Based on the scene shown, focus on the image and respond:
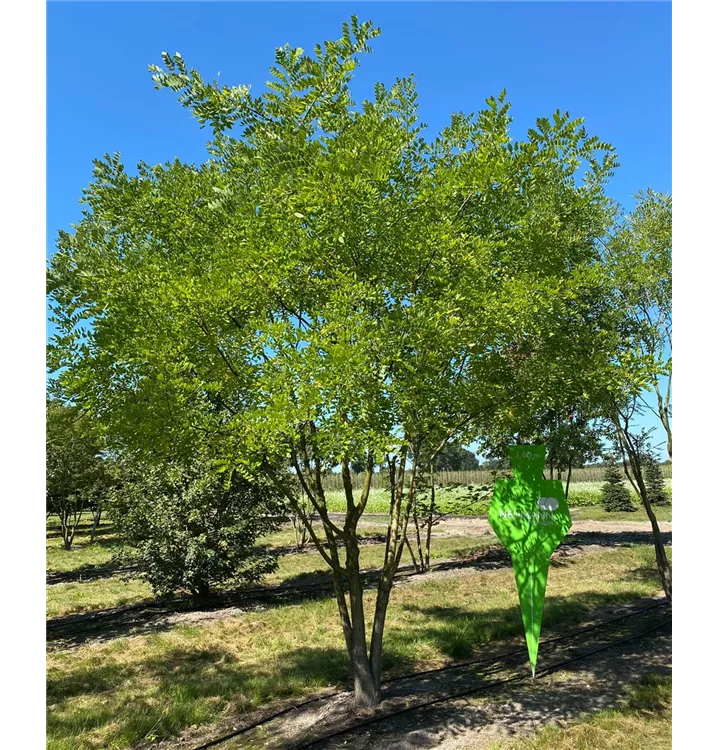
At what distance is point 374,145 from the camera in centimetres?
434

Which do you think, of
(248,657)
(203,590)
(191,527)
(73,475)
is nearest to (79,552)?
(73,475)

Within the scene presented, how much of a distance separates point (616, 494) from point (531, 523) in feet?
101

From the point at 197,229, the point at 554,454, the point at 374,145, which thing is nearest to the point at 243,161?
the point at 197,229

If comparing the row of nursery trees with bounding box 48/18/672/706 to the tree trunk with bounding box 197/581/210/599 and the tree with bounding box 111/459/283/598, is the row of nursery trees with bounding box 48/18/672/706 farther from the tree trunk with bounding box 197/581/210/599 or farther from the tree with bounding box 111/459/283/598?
the tree trunk with bounding box 197/581/210/599

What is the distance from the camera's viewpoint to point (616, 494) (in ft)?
103

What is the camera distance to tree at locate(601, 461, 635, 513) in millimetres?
30500

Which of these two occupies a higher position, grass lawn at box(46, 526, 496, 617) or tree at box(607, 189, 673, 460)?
tree at box(607, 189, 673, 460)

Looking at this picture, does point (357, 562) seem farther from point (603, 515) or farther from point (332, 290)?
point (603, 515)

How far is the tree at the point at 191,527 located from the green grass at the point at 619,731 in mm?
6229

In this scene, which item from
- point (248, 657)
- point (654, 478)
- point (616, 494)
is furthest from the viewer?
point (616, 494)

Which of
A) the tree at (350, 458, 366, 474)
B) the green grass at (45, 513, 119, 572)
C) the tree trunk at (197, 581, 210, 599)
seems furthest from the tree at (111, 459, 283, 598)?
the tree at (350, 458, 366, 474)

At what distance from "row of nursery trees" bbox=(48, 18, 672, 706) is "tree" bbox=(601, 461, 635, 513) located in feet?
92.4
